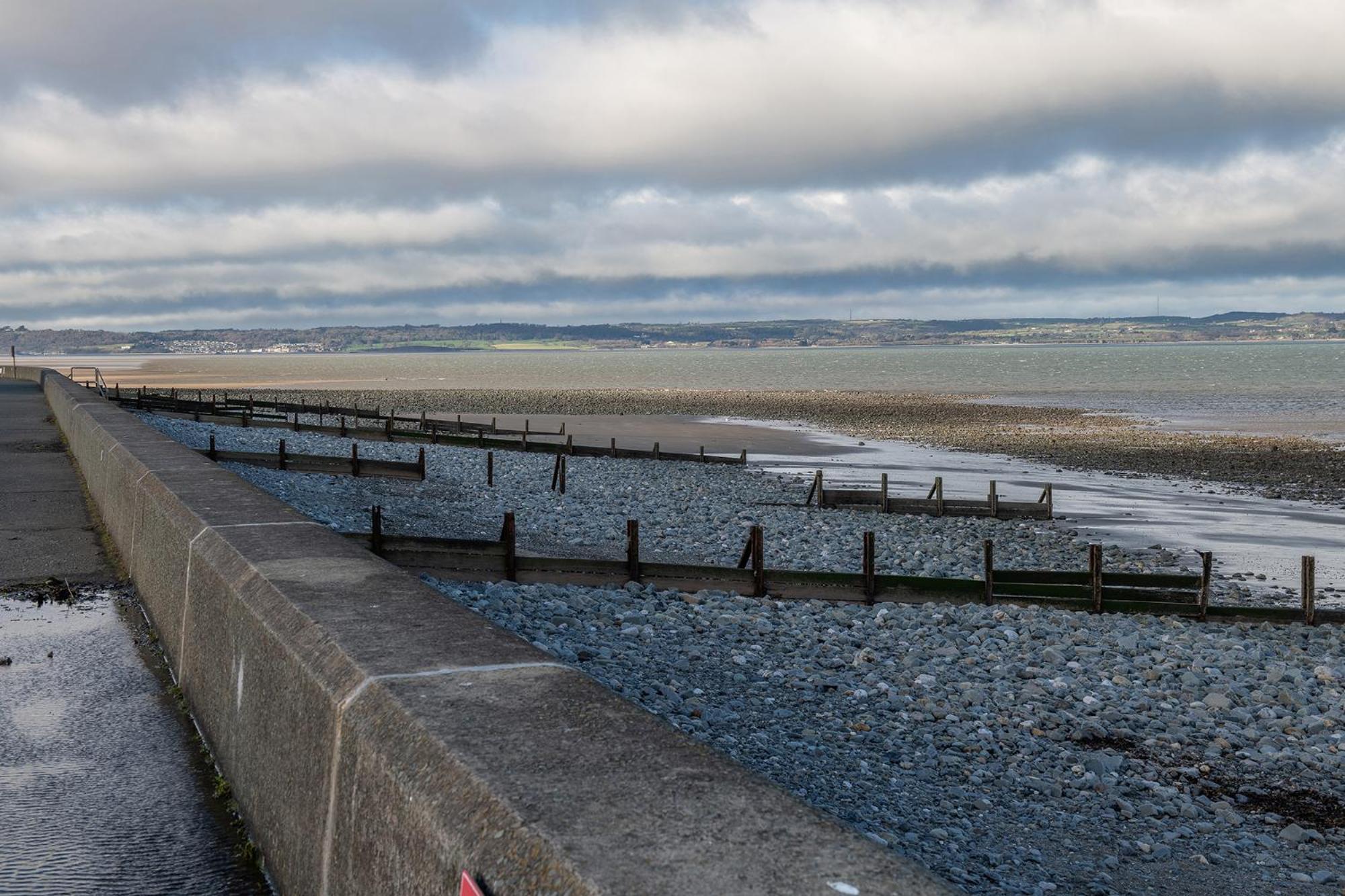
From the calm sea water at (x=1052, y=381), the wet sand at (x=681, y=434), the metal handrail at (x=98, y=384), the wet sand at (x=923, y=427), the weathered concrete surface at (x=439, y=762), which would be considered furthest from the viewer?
the calm sea water at (x=1052, y=381)

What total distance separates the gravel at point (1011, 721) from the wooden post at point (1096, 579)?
0.40 meters

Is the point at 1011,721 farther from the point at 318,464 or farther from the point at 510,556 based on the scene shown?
the point at 318,464

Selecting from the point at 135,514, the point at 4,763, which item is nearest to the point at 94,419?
the point at 135,514

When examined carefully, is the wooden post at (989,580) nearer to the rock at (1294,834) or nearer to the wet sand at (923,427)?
the rock at (1294,834)

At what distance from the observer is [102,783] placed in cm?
480

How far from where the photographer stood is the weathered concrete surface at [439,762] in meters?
2.52

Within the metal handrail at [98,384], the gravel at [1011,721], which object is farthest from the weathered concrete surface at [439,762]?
the metal handrail at [98,384]

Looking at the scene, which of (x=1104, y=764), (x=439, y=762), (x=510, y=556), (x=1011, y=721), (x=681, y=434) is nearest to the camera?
(x=439, y=762)

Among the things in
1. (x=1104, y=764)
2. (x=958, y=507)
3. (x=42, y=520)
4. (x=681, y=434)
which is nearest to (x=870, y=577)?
(x=1104, y=764)

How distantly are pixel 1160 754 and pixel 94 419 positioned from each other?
44.5 feet

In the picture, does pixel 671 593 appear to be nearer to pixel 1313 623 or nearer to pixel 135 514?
pixel 135 514

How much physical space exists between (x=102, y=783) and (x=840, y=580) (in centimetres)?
1054

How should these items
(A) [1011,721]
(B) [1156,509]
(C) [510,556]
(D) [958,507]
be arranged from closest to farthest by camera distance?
(A) [1011,721] < (C) [510,556] < (D) [958,507] < (B) [1156,509]

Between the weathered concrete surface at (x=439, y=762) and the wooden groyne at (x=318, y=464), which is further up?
the weathered concrete surface at (x=439, y=762)
